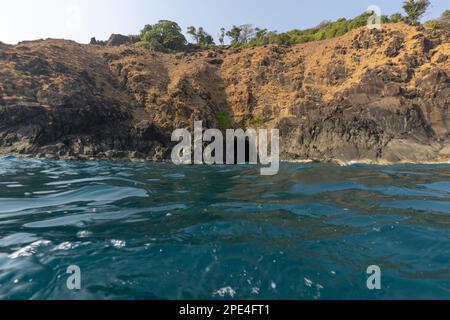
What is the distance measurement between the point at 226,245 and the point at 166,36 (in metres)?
47.9

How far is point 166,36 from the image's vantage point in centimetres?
4738

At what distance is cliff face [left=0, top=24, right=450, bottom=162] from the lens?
948 inches

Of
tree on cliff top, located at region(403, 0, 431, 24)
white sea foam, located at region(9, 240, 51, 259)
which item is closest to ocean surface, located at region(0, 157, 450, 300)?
white sea foam, located at region(9, 240, 51, 259)

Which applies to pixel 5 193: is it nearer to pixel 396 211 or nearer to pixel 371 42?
pixel 396 211

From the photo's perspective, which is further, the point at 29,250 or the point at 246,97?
the point at 246,97

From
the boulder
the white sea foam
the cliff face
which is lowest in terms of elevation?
the white sea foam

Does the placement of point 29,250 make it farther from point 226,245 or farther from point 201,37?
point 201,37

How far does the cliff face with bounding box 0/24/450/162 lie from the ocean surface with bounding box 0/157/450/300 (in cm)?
Result: 1691

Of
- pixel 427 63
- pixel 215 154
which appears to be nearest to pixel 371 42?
pixel 427 63

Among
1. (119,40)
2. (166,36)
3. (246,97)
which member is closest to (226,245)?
(246,97)

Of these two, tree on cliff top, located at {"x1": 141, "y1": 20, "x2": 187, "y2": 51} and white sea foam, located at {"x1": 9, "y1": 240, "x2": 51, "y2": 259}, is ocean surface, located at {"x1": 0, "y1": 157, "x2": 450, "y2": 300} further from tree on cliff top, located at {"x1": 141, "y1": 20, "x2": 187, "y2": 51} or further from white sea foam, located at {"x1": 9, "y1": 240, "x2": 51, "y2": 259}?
tree on cliff top, located at {"x1": 141, "y1": 20, "x2": 187, "y2": 51}

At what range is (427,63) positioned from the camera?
2870 centimetres

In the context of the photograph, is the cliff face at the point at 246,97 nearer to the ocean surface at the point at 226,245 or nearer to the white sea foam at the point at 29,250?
the ocean surface at the point at 226,245

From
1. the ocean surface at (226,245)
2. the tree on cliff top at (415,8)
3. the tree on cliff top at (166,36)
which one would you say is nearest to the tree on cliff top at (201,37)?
the tree on cliff top at (166,36)
